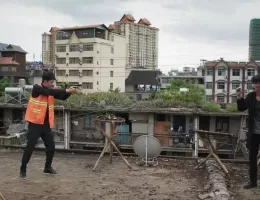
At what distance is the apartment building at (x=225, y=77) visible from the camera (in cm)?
A: 4673

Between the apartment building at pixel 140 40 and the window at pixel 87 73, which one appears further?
the apartment building at pixel 140 40

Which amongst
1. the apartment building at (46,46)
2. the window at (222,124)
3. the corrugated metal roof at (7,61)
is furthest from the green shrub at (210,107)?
the apartment building at (46,46)

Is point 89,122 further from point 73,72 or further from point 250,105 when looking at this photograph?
point 73,72

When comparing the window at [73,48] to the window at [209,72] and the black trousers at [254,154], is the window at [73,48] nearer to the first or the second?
the window at [209,72]

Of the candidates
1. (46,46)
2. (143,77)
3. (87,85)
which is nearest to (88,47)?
(87,85)

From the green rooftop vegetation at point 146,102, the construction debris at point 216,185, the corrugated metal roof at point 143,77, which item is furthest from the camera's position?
the corrugated metal roof at point 143,77

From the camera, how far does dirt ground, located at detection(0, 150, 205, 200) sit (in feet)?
13.9

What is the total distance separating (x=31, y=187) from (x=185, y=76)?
156ft

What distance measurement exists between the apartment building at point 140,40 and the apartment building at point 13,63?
27.9m

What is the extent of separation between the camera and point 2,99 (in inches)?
993

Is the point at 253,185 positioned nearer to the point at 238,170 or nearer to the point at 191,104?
the point at 238,170

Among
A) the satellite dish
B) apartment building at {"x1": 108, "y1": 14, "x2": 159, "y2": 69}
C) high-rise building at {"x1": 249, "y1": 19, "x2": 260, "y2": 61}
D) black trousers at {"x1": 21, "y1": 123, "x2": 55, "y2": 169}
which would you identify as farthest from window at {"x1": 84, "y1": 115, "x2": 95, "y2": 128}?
high-rise building at {"x1": 249, "y1": 19, "x2": 260, "y2": 61}

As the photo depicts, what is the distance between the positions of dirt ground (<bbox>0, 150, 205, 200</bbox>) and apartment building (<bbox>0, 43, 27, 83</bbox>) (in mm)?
39109

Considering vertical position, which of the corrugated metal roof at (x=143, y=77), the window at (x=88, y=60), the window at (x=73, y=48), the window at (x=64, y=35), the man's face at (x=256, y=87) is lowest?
the man's face at (x=256, y=87)
